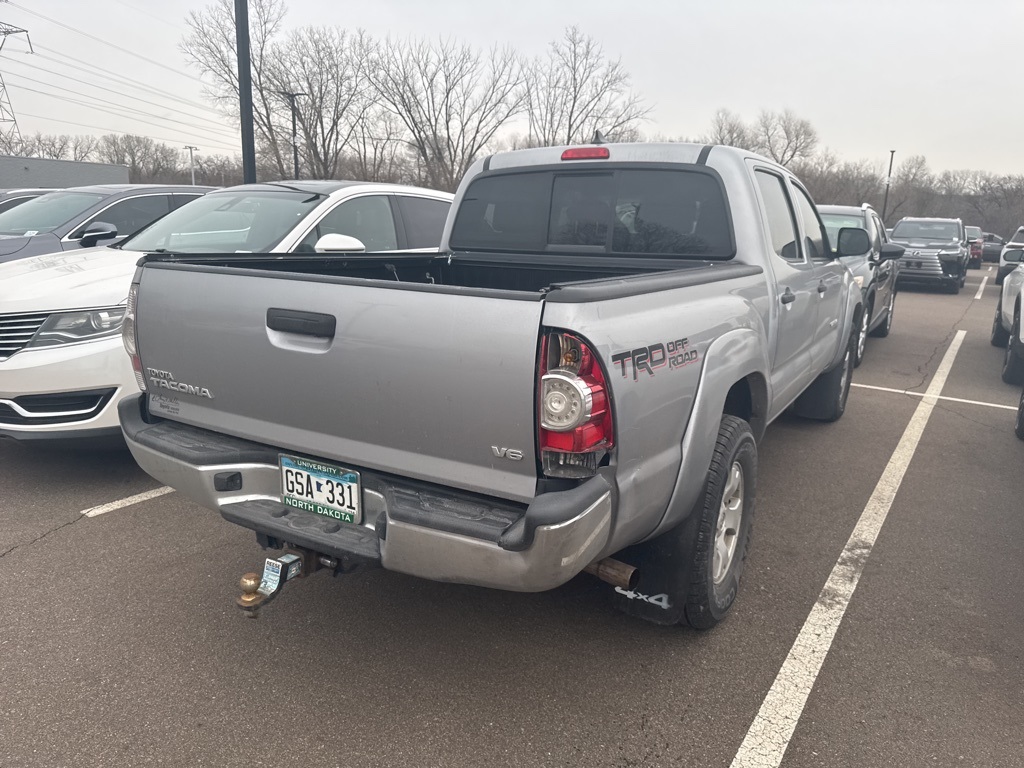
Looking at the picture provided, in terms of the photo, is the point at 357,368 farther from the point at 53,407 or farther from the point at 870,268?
the point at 870,268

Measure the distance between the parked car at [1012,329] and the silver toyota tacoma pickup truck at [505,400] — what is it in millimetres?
5162

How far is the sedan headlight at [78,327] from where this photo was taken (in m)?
4.34

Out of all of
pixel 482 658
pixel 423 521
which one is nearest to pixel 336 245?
pixel 482 658

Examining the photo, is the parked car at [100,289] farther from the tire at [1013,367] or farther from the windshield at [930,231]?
the windshield at [930,231]

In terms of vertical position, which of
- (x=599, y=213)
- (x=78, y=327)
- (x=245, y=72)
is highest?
(x=245, y=72)

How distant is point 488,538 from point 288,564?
0.94m

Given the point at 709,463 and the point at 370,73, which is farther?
the point at 370,73

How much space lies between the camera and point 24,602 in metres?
3.27

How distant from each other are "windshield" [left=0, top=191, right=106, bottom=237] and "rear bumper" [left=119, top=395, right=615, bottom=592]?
18.7 feet

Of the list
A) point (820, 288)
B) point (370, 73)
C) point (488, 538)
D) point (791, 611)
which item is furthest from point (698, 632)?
point (370, 73)

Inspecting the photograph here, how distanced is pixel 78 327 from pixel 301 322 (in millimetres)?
2651

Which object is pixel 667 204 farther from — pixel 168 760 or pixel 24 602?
pixel 24 602

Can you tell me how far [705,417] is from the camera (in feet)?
8.81

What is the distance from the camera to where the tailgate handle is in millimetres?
2434
